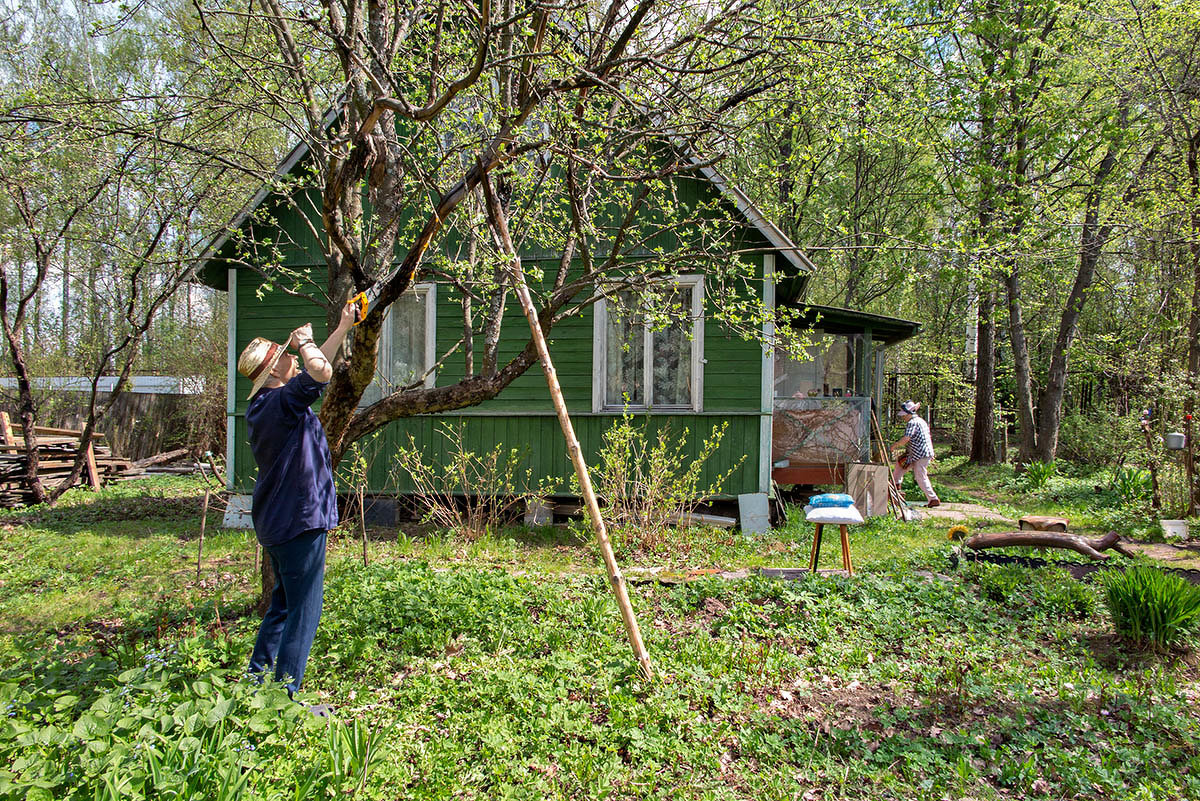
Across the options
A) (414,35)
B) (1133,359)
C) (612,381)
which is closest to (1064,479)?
(1133,359)

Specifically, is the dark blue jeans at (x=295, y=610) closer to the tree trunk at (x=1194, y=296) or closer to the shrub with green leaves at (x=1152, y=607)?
the shrub with green leaves at (x=1152, y=607)

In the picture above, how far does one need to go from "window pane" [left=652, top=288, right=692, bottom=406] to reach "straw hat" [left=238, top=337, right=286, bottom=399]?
6.12m

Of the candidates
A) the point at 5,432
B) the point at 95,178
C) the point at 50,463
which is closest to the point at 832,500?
the point at 95,178

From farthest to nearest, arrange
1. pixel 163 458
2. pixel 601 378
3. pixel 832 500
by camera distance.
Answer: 1. pixel 163 458
2. pixel 601 378
3. pixel 832 500

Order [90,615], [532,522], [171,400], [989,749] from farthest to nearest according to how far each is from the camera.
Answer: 1. [171,400]
2. [532,522]
3. [90,615]
4. [989,749]

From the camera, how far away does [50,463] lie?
1310 cm

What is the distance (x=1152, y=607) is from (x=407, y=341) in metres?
8.31

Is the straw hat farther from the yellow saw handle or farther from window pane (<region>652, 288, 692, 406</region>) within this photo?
window pane (<region>652, 288, 692, 406</region>)

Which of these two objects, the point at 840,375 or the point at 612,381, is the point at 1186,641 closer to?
the point at 612,381

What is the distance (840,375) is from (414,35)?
10428 mm

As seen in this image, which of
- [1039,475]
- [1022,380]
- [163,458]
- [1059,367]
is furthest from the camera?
[163,458]

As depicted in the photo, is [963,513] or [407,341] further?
[963,513]

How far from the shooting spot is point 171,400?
60.2 feet

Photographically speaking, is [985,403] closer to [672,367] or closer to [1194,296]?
[1194,296]
